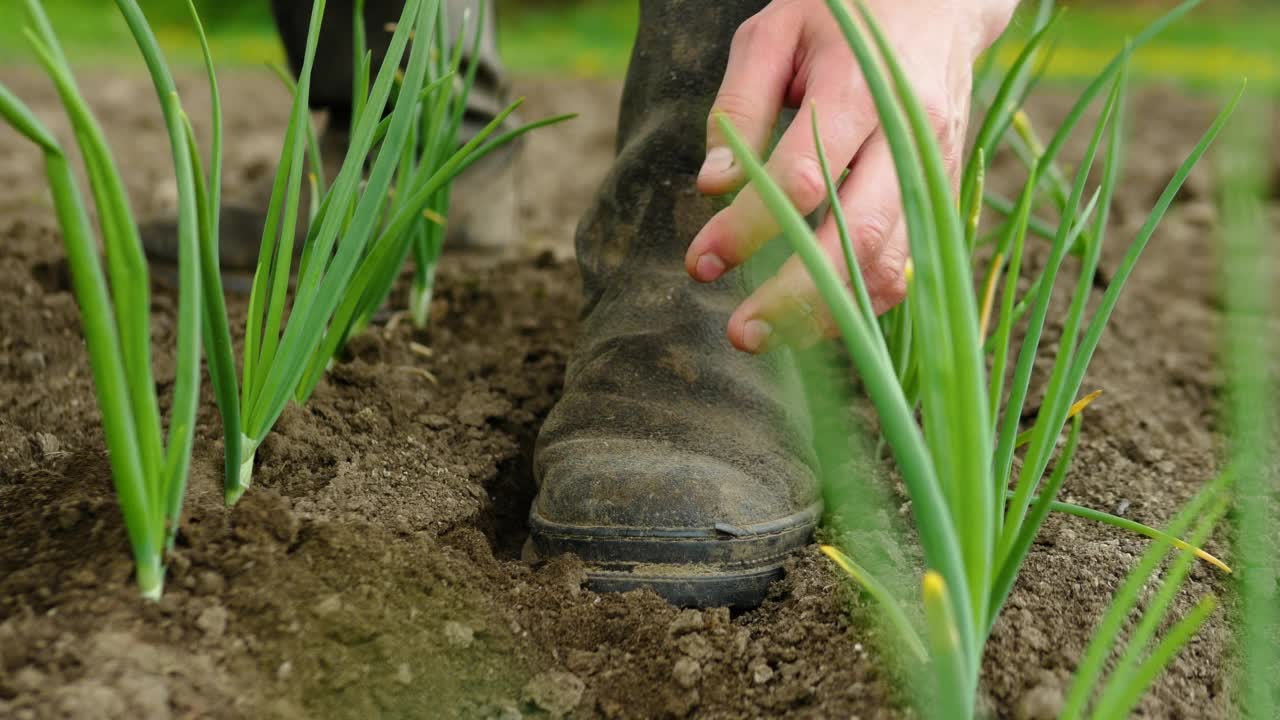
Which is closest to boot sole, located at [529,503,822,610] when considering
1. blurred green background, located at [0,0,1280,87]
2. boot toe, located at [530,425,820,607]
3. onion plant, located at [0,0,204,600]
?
boot toe, located at [530,425,820,607]

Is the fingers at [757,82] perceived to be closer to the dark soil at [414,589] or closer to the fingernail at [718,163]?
the fingernail at [718,163]

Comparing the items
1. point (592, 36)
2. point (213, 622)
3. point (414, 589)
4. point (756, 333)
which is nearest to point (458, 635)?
point (414, 589)

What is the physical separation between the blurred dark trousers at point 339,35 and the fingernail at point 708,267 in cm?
80

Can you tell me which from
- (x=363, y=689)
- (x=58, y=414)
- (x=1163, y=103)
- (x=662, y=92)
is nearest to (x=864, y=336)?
(x=363, y=689)

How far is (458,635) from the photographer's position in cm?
82

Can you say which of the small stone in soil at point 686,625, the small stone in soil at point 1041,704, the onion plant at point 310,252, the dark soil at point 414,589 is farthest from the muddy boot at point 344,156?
the small stone in soil at point 1041,704

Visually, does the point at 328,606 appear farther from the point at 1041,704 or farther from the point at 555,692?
the point at 1041,704

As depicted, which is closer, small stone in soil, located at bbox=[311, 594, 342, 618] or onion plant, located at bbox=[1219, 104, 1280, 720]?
onion plant, located at bbox=[1219, 104, 1280, 720]

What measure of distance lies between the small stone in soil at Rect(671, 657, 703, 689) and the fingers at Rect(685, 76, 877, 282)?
304 mm

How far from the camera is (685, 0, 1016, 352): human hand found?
0.79m

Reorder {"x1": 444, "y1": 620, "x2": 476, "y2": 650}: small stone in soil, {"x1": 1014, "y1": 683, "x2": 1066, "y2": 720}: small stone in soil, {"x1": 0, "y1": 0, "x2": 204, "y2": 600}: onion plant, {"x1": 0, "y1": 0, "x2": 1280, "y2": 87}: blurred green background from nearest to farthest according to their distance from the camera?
{"x1": 0, "y1": 0, "x2": 204, "y2": 600}: onion plant < {"x1": 1014, "y1": 683, "x2": 1066, "y2": 720}: small stone in soil < {"x1": 444, "y1": 620, "x2": 476, "y2": 650}: small stone in soil < {"x1": 0, "y1": 0, "x2": 1280, "y2": 87}: blurred green background

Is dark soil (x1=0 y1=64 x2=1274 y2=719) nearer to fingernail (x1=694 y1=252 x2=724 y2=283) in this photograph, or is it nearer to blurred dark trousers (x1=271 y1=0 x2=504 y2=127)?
fingernail (x1=694 y1=252 x2=724 y2=283)

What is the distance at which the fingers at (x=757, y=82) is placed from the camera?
844 millimetres

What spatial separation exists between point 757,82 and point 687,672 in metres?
→ 0.47
